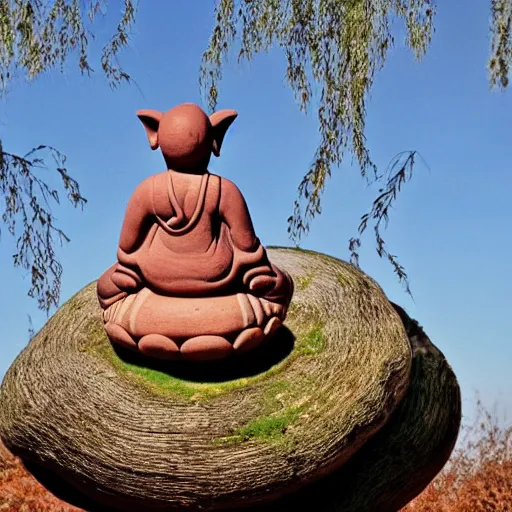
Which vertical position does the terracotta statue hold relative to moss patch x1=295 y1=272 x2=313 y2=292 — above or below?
below

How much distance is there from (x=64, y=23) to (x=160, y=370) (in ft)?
8.41

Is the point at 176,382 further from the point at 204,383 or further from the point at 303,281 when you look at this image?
the point at 303,281

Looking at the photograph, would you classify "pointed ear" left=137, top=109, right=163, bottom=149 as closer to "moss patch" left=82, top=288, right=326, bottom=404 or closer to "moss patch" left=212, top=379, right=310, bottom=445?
"moss patch" left=82, top=288, right=326, bottom=404

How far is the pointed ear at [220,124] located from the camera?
14.0ft

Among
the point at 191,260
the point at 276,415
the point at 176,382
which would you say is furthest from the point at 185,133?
the point at 276,415

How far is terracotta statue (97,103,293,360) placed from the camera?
4.10 meters

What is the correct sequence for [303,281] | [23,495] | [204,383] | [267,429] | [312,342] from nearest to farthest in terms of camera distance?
[267,429] → [204,383] → [312,342] → [303,281] → [23,495]

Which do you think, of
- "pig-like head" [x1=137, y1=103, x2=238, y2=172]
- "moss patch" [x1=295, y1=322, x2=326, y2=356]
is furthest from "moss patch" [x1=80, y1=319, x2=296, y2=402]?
"pig-like head" [x1=137, y1=103, x2=238, y2=172]

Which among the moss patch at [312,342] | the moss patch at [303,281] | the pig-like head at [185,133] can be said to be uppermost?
the pig-like head at [185,133]

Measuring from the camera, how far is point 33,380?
4.45 meters

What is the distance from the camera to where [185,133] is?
4.11 m

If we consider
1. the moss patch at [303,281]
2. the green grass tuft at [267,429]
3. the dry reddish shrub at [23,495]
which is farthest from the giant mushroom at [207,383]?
the dry reddish shrub at [23,495]

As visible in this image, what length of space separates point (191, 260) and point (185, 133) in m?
0.58

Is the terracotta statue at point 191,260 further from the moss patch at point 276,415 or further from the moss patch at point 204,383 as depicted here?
the moss patch at point 276,415
